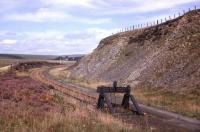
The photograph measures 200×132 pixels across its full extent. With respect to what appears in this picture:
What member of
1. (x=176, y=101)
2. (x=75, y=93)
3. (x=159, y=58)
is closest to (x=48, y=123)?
(x=176, y=101)

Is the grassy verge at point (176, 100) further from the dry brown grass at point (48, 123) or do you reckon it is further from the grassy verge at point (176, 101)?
the dry brown grass at point (48, 123)

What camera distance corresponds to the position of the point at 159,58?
157 feet

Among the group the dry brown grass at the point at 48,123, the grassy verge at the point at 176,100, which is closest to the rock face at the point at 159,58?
the grassy verge at the point at 176,100

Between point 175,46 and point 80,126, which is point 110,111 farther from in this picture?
point 175,46

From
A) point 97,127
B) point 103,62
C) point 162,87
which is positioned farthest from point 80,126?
point 103,62

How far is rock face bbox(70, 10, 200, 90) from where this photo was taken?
39188mm

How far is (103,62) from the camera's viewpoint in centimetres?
7156

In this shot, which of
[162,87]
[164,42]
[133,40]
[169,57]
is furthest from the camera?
[133,40]

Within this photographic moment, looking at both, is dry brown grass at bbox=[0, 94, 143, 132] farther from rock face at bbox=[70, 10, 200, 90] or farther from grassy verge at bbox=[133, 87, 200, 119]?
rock face at bbox=[70, 10, 200, 90]

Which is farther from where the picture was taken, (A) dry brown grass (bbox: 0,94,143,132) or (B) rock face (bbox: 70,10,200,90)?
(B) rock face (bbox: 70,10,200,90)

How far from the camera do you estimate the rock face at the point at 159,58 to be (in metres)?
39.2

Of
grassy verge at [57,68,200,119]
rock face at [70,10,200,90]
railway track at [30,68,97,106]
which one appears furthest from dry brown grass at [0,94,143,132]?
rock face at [70,10,200,90]

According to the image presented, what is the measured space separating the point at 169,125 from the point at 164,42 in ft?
112

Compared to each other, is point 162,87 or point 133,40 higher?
point 133,40
